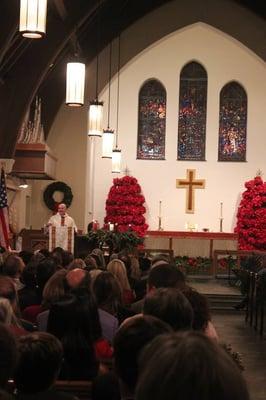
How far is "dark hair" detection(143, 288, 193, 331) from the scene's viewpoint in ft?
10.3

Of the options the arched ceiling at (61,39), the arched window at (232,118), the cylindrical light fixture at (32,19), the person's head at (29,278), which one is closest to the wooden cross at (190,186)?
the arched window at (232,118)

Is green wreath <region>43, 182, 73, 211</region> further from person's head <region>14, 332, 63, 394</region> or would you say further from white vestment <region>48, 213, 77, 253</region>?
person's head <region>14, 332, 63, 394</region>

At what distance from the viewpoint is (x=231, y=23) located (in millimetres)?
20734

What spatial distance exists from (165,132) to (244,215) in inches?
140

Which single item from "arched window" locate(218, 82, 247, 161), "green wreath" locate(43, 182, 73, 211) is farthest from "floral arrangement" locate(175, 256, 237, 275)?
"arched window" locate(218, 82, 247, 161)

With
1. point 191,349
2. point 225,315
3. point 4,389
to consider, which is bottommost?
point 225,315

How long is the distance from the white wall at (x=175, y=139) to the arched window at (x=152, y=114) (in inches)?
9.8

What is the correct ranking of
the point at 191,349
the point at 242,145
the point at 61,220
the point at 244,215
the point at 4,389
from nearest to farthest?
1. the point at 191,349
2. the point at 4,389
3. the point at 61,220
4. the point at 244,215
5. the point at 242,145

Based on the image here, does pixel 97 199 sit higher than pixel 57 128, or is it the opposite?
pixel 57 128

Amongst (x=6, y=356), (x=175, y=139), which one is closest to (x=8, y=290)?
(x=6, y=356)

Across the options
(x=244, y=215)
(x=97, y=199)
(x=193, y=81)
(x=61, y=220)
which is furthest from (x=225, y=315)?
(x=193, y=81)

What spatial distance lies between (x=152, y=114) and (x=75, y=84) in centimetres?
1286

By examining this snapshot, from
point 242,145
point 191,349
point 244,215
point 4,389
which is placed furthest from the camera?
point 242,145

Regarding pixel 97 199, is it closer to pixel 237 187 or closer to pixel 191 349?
pixel 237 187
